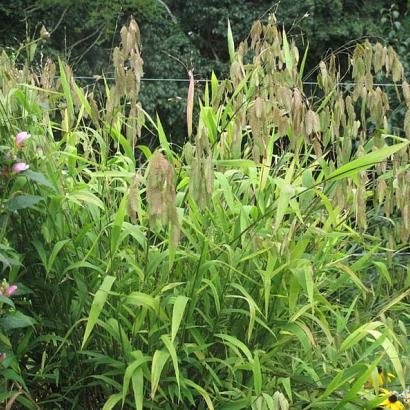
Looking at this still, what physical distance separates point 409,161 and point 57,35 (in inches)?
363

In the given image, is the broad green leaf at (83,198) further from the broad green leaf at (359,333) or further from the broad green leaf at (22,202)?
the broad green leaf at (359,333)

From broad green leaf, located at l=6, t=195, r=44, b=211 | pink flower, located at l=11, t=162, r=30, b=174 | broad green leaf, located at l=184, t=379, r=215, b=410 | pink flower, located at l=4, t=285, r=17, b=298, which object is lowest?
broad green leaf, located at l=184, t=379, r=215, b=410

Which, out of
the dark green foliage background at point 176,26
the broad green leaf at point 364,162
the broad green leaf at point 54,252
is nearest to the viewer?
the broad green leaf at point 364,162

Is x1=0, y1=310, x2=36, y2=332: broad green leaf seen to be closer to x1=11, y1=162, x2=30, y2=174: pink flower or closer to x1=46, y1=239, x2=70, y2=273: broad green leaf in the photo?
x1=46, y1=239, x2=70, y2=273: broad green leaf

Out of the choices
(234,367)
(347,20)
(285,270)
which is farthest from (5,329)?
(347,20)

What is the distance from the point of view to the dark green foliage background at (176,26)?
32.1 ft

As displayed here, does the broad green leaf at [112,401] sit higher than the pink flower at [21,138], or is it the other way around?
the pink flower at [21,138]

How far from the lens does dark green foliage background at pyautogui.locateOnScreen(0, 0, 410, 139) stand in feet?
32.1

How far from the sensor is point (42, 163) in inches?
78.6

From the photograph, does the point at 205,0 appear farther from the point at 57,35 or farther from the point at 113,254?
the point at 113,254

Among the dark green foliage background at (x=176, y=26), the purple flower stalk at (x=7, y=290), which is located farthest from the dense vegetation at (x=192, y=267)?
the dark green foliage background at (x=176, y=26)

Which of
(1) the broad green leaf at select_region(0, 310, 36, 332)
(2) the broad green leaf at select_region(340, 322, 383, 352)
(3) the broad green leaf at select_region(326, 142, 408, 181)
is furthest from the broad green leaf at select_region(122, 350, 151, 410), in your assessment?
(3) the broad green leaf at select_region(326, 142, 408, 181)

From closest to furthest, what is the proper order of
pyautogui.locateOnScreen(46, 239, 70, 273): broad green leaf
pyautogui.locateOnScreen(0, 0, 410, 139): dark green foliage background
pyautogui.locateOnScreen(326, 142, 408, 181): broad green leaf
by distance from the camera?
pyautogui.locateOnScreen(326, 142, 408, 181): broad green leaf → pyautogui.locateOnScreen(46, 239, 70, 273): broad green leaf → pyautogui.locateOnScreen(0, 0, 410, 139): dark green foliage background

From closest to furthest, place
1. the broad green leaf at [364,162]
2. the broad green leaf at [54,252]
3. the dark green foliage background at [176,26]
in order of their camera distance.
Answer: the broad green leaf at [364,162], the broad green leaf at [54,252], the dark green foliage background at [176,26]
